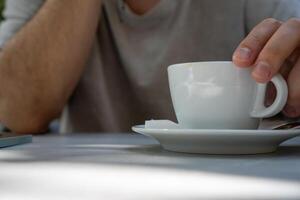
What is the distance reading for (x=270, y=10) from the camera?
1.10 m

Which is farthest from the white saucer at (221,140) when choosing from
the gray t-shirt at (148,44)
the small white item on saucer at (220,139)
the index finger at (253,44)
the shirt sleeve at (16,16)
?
the shirt sleeve at (16,16)

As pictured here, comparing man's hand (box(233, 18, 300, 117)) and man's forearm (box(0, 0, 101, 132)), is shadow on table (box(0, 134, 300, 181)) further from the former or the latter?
man's forearm (box(0, 0, 101, 132))

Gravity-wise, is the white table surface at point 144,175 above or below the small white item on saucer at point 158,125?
below

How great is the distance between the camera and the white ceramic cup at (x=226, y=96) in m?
0.50

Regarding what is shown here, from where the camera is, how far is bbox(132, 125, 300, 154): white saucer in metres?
0.41

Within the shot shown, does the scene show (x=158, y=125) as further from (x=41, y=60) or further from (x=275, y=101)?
(x=41, y=60)

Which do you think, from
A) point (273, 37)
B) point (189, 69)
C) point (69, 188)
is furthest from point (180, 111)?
point (69, 188)

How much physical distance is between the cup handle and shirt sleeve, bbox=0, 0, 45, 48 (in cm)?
79

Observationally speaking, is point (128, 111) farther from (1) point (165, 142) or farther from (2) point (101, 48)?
(1) point (165, 142)

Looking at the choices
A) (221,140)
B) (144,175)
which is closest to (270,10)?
(221,140)

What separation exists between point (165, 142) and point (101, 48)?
736 millimetres

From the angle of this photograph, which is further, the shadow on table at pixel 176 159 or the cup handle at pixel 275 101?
the cup handle at pixel 275 101

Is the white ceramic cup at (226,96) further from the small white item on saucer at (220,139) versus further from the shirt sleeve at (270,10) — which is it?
the shirt sleeve at (270,10)

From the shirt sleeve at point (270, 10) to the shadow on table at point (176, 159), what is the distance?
0.65 meters
